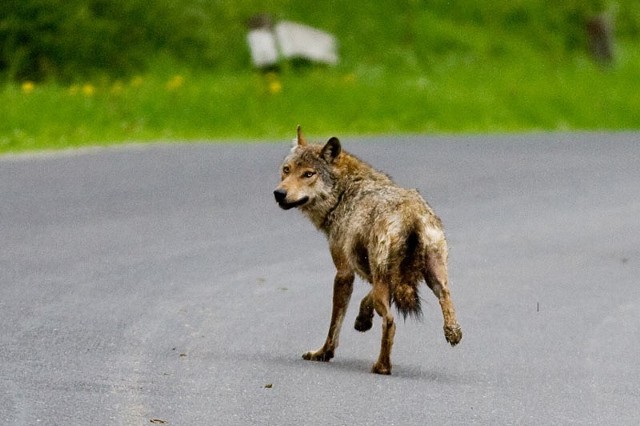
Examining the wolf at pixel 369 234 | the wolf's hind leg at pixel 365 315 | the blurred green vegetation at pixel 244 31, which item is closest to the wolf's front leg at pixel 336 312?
the wolf at pixel 369 234

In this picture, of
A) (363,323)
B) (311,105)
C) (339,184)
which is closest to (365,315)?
(363,323)

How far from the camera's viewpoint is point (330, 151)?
933 cm

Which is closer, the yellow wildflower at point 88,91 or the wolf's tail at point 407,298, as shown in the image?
the wolf's tail at point 407,298

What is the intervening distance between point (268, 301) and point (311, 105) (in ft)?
45.0

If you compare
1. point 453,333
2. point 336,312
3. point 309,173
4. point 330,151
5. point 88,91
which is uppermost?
point 330,151

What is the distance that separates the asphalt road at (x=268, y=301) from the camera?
7.74 meters

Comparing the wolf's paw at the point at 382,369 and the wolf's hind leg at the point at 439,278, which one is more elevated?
the wolf's hind leg at the point at 439,278

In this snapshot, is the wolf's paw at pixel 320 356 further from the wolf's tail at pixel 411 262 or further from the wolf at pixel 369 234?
the wolf's tail at pixel 411 262

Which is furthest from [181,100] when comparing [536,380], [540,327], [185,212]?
[536,380]

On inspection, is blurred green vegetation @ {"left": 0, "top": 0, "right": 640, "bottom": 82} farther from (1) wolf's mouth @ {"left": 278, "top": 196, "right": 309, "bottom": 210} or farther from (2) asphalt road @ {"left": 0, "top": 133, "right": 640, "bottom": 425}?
(1) wolf's mouth @ {"left": 278, "top": 196, "right": 309, "bottom": 210}

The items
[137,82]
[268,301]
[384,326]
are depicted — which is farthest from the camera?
[137,82]

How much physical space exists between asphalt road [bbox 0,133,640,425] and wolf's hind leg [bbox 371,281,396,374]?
13 cm

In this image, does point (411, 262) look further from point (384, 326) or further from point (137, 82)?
point (137, 82)

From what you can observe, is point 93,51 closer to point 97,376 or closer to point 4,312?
point 4,312
